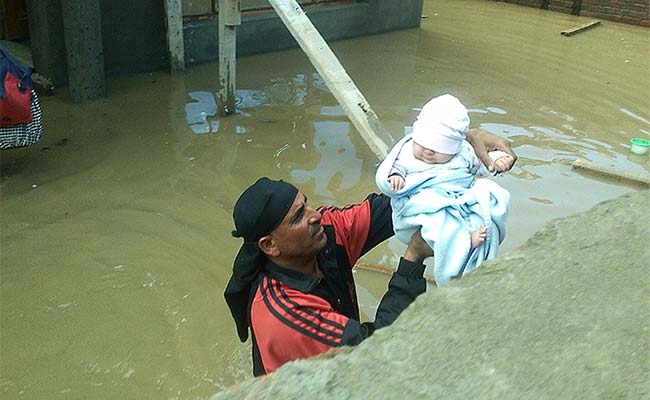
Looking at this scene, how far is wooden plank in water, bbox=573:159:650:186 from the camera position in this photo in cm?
536

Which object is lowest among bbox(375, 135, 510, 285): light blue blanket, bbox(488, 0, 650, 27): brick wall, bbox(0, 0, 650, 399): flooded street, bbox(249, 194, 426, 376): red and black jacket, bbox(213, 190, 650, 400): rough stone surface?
bbox(0, 0, 650, 399): flooded street

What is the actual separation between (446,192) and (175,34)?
5703 mm

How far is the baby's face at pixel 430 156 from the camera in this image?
7.53 feet

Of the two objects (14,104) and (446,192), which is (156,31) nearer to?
(14,104)

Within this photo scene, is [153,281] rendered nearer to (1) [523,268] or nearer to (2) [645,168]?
(1) [523,268]

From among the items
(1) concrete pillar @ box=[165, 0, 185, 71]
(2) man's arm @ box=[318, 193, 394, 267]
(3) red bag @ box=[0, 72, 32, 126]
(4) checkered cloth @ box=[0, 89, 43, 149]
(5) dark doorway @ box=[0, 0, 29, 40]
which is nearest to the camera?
(2) man's arm @ box=[318, 193, 394, 267]

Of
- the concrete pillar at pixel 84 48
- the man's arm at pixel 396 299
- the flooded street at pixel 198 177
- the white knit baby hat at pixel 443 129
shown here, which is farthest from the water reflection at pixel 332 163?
the man's arm at pixel 396 299

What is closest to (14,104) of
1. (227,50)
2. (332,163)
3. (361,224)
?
(227,50)

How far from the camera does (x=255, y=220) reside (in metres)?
2.09

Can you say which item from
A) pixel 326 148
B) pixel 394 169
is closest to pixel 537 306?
pixel 394 169

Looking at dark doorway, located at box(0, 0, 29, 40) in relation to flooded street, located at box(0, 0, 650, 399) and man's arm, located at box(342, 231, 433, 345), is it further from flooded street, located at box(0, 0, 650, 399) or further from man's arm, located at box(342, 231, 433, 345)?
man's arm, located at box(342, 231, 433, 345)

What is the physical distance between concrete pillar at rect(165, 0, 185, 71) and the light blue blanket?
5497 mm

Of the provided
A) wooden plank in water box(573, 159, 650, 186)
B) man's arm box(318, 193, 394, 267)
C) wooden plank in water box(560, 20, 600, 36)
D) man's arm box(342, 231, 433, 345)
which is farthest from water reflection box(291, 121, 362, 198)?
wooden plank in water box(560, 20, 600, 36)

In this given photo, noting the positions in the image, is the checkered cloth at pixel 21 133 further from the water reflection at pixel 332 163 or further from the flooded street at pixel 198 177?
the water reflection at pixel 332 163
